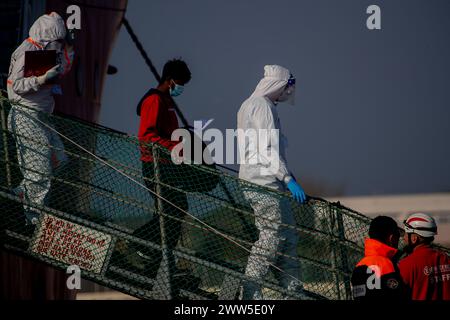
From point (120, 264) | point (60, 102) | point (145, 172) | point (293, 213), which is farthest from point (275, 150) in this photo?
point (60, 102)

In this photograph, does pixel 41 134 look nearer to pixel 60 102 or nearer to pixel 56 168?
pixel 56 168

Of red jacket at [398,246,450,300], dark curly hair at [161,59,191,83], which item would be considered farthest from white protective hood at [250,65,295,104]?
red jacket at [398,246,450,300]

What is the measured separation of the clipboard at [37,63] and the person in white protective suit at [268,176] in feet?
5.65

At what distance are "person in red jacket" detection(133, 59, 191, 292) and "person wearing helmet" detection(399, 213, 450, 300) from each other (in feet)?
6.13

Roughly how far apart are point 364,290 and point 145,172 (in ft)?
7.55

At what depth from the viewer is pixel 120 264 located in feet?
26.3

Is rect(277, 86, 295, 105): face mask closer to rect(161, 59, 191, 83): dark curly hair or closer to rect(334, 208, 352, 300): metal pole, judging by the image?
rect(161, 59, 191, 83): dark curly hair

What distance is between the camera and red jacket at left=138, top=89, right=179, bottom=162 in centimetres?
794

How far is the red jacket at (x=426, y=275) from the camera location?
279 inches

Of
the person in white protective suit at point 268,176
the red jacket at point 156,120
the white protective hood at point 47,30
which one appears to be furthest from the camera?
the white protective hood at point 47,30

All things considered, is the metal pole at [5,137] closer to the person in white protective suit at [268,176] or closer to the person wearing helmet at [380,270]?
the person in white protective suit at [268,176]

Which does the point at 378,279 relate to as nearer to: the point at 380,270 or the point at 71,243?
the point at 380,270

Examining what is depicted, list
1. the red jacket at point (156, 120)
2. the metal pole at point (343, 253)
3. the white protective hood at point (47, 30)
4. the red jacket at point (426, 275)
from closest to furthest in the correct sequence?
the red jacket at point (426, 275) → the metal pole at point (343, 253) → the red jacket at point (156, 120) → the white protective hood at point (47, 30)

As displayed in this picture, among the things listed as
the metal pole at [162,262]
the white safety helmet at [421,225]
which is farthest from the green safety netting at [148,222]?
the white safety helmet at [421,225]
